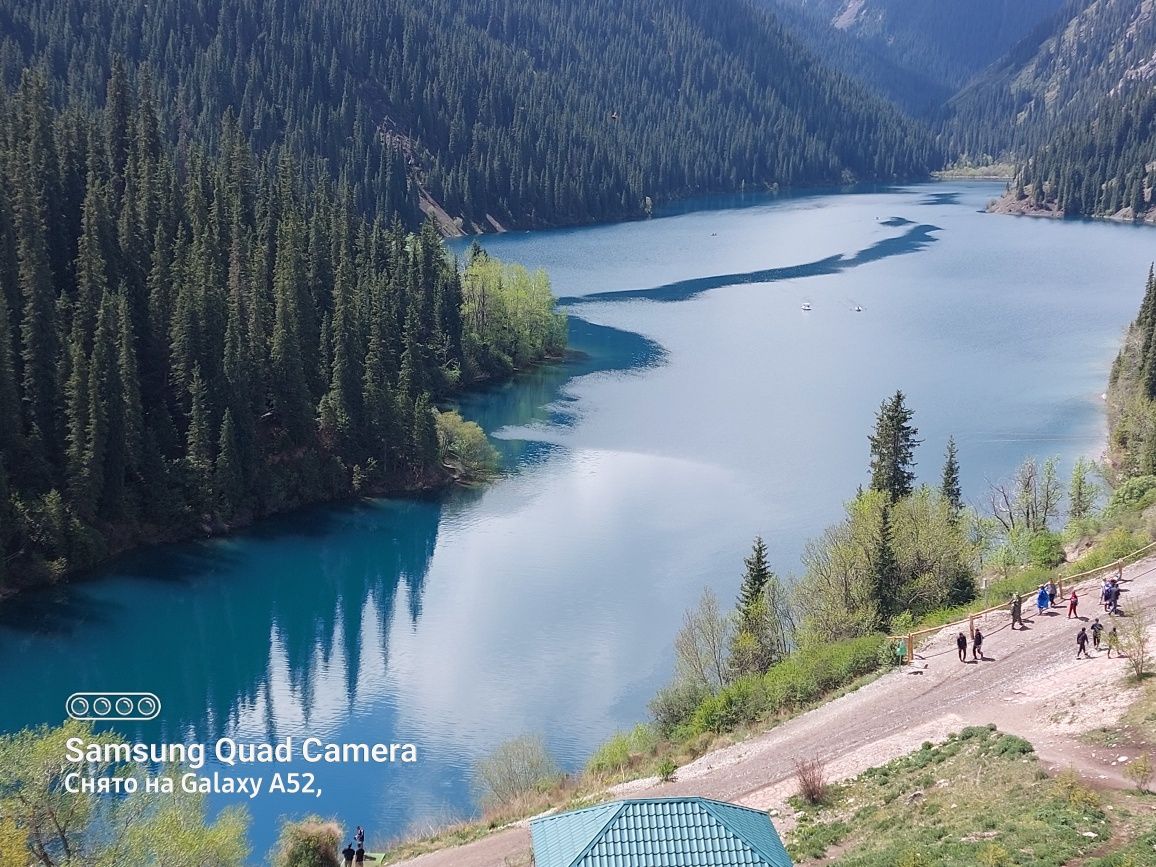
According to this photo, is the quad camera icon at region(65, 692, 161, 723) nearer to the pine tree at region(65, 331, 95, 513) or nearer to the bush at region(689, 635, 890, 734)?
Result: the pine tree at region(65, 331, 95, 513)

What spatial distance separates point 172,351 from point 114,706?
32214 millimetres

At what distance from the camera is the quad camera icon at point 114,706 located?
5641 cm

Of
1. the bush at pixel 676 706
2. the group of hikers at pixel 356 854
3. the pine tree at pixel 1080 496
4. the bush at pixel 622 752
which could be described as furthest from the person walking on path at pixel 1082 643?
the pine tree at pixel 1080 496

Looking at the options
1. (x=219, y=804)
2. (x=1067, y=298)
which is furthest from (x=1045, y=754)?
(x=1067, y=298)

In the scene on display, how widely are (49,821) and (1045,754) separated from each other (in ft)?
92.3

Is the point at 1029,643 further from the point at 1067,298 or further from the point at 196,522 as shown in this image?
the point at 1067,298

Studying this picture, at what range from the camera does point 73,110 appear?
355 ft

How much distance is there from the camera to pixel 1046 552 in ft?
176

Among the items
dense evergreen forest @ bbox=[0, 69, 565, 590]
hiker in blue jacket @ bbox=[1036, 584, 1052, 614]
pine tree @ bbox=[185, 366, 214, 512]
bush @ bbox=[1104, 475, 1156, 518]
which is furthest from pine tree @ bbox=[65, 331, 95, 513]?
bush @ bbox=[1104, 475, 1156, 518]

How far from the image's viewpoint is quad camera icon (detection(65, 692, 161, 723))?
5641cm

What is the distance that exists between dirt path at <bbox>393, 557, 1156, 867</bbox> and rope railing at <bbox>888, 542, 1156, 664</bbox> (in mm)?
607

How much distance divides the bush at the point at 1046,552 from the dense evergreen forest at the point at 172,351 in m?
47.4

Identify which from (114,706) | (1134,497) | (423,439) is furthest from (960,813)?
(423,439)

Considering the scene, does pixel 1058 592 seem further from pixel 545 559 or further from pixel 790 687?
pixel 545 559
